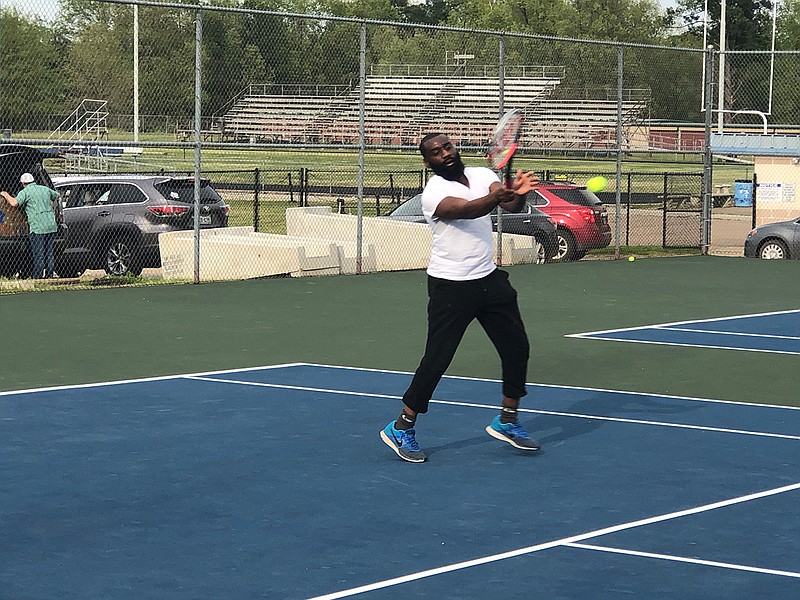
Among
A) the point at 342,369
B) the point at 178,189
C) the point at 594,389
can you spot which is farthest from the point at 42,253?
the point at 594,389

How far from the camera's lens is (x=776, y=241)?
24.9 metres

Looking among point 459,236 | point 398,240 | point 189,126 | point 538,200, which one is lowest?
point 398,240

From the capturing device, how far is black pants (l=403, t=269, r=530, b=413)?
28.2 feet

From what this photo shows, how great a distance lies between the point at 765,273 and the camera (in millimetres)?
21594

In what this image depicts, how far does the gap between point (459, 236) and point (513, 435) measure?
1.26 meters

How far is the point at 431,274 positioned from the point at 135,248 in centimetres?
1311

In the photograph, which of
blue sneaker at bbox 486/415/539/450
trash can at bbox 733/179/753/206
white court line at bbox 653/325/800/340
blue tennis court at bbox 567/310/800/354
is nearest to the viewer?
blue sneaker at bbox 486/415/539/450

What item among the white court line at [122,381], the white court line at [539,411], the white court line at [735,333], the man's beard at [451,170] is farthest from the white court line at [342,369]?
the white court line at [735,333]

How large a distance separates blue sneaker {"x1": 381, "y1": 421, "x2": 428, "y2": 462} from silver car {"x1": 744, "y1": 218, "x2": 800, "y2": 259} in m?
17.4

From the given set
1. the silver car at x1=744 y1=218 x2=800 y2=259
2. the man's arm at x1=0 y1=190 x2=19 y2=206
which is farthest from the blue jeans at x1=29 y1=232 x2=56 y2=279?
the silver car at x1=744 y1=218 x2=800 y2=259

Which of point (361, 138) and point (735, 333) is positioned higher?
point (361, 138)

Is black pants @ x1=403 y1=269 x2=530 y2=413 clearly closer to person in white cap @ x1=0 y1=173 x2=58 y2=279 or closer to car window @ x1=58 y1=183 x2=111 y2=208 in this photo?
person in white cap @ x1=0 y1=173 x2=58 y2=279

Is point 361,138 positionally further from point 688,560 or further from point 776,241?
point 688,560

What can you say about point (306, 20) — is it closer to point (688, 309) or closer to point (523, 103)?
point (688, 309)
